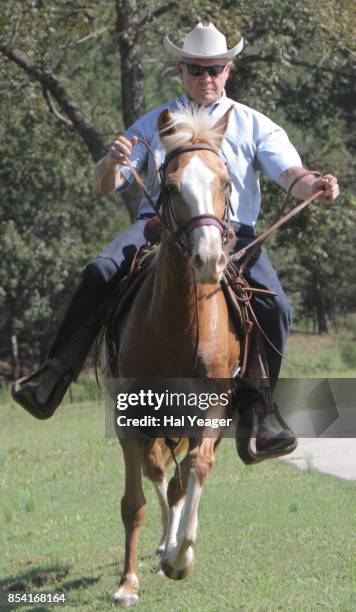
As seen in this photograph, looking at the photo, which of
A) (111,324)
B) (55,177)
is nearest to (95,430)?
(111,324)

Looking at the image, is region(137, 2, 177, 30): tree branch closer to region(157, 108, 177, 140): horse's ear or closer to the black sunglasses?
the black sunglasses

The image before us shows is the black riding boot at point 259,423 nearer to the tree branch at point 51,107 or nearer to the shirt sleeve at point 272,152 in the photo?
the shirt sleeve at point 272,152

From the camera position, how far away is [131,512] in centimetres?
715

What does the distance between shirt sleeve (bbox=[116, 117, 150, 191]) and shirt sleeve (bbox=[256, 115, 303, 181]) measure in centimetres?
74

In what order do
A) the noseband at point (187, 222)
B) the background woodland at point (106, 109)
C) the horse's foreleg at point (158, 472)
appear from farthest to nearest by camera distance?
the background woodland at point (106, 109)
the horse's foreleg at point (158, 472)
the noseband at point (187, 222)

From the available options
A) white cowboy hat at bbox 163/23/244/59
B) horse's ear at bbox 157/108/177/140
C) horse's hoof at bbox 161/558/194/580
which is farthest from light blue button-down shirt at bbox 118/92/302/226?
horse's hoof at bbox 161/558/194/580

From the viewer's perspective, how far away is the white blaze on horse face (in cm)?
528

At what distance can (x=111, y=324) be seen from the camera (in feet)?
23.6

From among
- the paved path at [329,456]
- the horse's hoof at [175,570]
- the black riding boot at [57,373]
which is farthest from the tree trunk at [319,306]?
the horse's hoof at [175,570]

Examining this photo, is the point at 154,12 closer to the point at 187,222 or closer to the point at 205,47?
the point at 205,47

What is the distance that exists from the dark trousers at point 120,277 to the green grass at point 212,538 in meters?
1.33

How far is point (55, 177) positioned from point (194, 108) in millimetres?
28641

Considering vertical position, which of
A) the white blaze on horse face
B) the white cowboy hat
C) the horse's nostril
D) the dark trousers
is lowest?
the dark trousers

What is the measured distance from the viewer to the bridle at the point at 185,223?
18.0 feet
